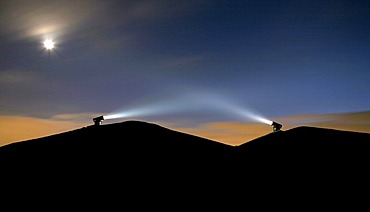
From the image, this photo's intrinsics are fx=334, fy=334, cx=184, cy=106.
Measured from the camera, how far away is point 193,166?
318 inches

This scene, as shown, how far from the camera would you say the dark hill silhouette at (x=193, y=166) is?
7000 millimetres

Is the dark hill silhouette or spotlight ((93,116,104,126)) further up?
spotlight ((93,116,104,126))

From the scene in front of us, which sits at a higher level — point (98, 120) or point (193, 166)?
point (98, 120)

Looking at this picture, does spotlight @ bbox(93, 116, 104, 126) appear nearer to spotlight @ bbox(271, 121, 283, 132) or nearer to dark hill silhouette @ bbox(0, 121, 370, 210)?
dark hill silhouette @ bbox(0, 121, 370, 210)

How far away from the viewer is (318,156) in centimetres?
793

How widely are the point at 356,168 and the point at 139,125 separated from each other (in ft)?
17.8

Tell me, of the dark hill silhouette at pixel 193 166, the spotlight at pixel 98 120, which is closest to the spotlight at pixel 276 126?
the dark hill silhouette at pixel 193 166

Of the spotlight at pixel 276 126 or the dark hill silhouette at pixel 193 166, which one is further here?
the spotlight at pixel 276 126

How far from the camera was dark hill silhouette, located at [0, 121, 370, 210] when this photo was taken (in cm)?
700

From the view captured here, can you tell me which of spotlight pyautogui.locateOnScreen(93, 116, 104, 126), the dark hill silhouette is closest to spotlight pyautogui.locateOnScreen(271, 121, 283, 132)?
the dark hill silhouette

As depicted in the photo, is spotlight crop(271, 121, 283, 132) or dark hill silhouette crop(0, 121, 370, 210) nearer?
dark hill silhouette crop(0, 121, 370, 210)

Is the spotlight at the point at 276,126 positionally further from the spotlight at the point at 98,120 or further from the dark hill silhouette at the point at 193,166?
the spotlight at the point at 98,120

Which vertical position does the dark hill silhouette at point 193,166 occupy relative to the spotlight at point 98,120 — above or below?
below

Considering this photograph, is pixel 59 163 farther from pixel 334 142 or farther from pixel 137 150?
pixel 334 142
